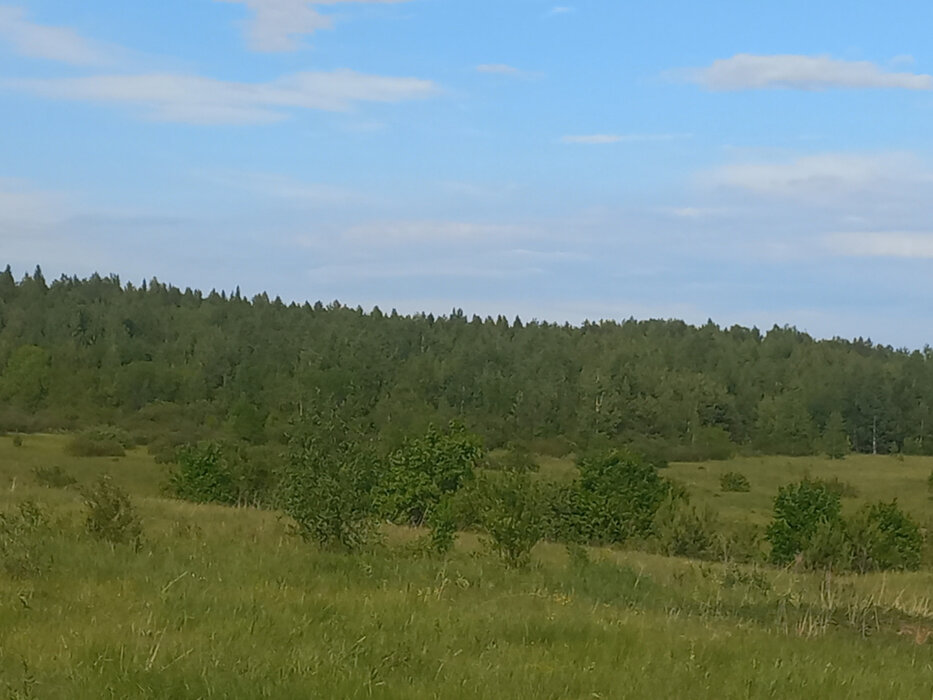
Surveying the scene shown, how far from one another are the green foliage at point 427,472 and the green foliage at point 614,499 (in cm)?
416

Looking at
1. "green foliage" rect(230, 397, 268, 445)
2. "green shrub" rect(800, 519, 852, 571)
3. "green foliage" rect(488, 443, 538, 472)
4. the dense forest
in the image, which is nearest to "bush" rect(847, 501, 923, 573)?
"green shrub" rect(800, 519, 852, 571)

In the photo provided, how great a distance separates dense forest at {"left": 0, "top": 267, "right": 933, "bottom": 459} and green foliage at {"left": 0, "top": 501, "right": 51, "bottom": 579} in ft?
148

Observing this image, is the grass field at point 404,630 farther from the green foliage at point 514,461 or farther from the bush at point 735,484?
the bush at point 735,484

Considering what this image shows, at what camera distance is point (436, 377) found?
374ft

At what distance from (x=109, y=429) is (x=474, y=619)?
230ft

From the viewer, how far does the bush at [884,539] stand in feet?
89.7

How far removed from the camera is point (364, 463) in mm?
11750

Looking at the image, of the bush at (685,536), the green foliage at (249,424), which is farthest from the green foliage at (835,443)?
the bush at (685,536)

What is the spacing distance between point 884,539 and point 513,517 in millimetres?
19656

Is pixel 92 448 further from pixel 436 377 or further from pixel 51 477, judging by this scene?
pixel 436 377

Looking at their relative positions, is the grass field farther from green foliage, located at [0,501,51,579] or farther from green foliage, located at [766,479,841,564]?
green foliage, located at [766,479,841,564]

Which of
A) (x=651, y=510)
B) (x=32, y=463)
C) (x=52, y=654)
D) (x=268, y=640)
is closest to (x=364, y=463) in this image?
(x=268, y=640)

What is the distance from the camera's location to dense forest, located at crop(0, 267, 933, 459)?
87000 millimetres

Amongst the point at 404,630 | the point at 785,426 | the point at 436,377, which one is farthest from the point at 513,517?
the point at 436,377
